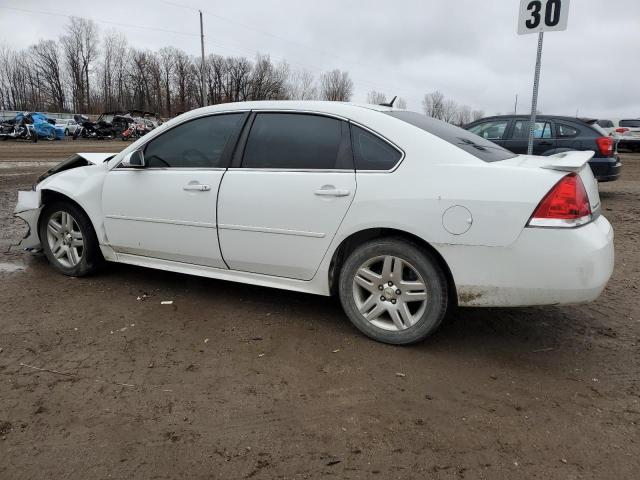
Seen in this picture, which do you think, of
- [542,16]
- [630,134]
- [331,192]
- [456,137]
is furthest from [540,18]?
[630,134]

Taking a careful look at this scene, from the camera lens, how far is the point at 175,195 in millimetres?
3824

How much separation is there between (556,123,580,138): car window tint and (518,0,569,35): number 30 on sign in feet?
12.4

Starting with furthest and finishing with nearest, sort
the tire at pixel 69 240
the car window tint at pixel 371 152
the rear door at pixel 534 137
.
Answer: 1. the rear door at pixel 534 137
2. the tire at pixel 69 240
3. the car window tint at pixel 371 152

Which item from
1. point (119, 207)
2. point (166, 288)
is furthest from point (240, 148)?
point (166, 288)

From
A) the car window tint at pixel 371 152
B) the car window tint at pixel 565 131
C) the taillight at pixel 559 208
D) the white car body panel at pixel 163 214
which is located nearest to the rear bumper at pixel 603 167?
the car window tint at pixel 565 131

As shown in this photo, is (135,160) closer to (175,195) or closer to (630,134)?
(175,195)

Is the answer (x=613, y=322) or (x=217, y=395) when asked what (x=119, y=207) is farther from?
(x=613, y=322)

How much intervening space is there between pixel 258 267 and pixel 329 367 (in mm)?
979

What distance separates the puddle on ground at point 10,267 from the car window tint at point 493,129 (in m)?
8.16

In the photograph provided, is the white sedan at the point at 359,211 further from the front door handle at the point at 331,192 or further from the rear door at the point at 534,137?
the rear door at the point at 534,137

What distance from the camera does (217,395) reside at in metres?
2.69

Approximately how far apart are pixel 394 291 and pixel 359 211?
553 mm

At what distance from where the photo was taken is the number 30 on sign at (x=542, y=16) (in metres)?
5.69

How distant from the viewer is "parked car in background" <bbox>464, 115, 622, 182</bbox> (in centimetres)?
904
